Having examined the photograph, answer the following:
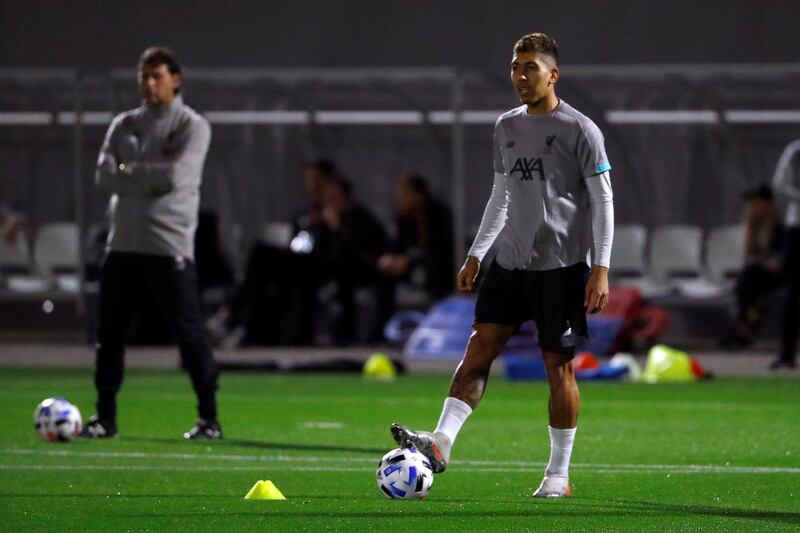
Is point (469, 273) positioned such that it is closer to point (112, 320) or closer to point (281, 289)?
point (112, 320)

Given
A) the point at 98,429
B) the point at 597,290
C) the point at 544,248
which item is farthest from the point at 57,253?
the point at 597,290

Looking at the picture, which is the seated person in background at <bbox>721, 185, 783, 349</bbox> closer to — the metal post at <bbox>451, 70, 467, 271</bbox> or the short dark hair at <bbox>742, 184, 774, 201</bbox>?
the short dark hair at <bbox>742, 184, 774, 201</bbox>

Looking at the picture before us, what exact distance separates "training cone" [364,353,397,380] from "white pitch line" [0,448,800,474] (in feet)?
22.1

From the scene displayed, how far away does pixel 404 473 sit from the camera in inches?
312

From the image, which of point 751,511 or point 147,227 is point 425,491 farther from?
point 147,227

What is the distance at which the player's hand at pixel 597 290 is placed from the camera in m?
7.84

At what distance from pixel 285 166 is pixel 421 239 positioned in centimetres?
212

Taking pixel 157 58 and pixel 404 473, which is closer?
pixel 404 473

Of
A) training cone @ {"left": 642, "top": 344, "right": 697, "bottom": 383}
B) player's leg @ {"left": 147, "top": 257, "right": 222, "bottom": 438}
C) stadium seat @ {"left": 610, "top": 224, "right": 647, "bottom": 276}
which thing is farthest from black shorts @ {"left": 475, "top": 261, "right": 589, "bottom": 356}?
stadium seat @ {"left": 610, "top": 224, "right": 647, "bottom": 276}

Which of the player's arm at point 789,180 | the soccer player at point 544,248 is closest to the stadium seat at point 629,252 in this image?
the player's arm at point 789,180

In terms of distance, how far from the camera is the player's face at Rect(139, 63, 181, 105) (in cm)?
1089

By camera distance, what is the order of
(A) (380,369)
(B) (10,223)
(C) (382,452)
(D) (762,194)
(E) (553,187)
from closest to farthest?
(E) (553,187)
(C) (382,452)
(A) (380,369)
(D) (762,194)
(B) (10,223)

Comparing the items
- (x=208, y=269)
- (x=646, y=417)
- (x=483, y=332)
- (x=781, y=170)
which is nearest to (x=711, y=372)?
(x=781, y=170)

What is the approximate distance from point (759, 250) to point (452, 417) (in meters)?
12.1
